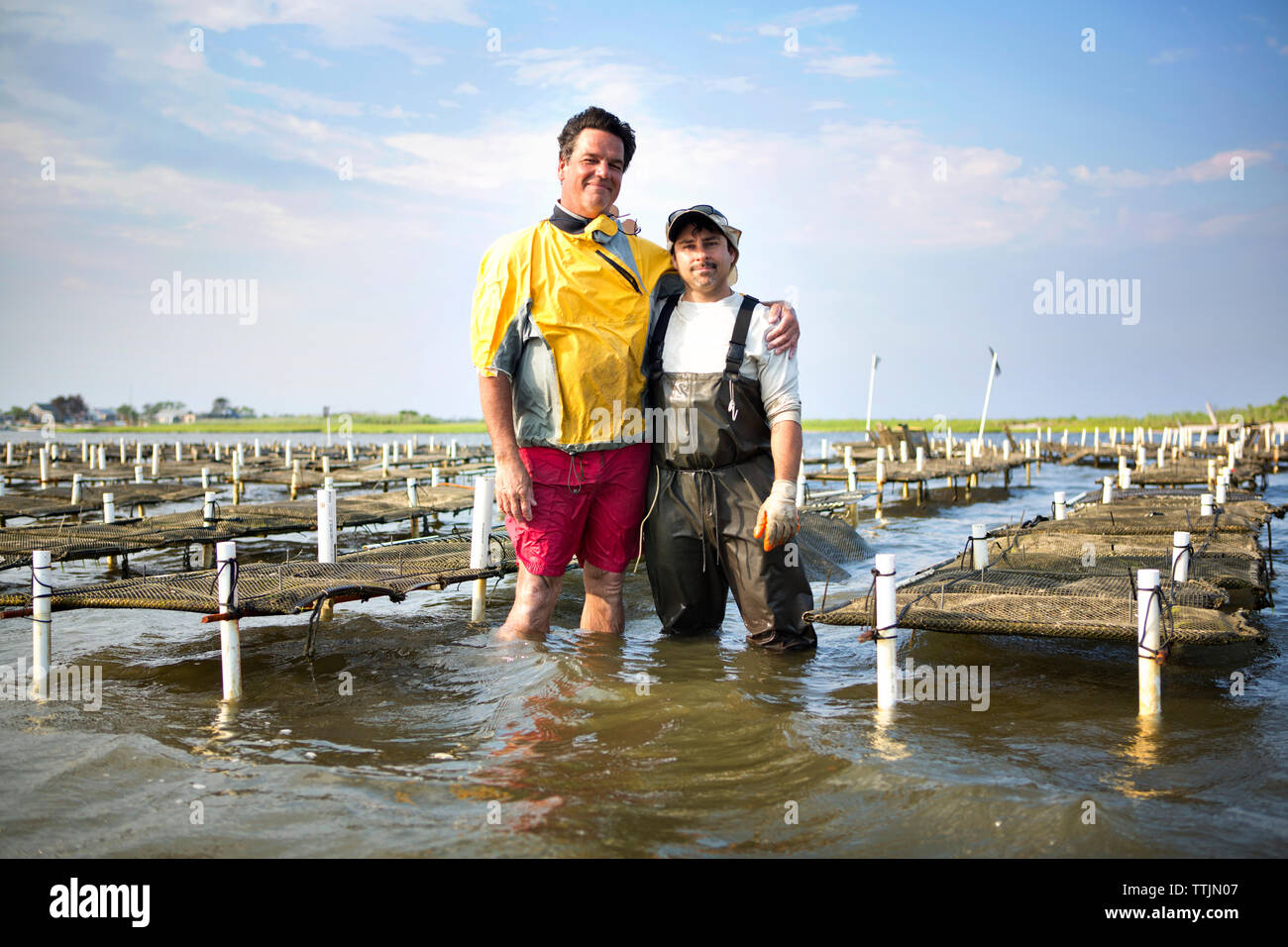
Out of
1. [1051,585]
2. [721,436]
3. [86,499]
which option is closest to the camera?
[721,436]

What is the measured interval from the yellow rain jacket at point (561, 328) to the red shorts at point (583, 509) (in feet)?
0.37

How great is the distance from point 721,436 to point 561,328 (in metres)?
1.16

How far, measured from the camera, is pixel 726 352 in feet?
17.4

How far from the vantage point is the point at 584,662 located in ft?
18.4

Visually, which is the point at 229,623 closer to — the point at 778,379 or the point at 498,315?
the point at 498,315

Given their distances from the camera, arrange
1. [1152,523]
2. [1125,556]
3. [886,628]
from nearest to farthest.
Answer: [886,628] < [1125,556] < [1152,523]

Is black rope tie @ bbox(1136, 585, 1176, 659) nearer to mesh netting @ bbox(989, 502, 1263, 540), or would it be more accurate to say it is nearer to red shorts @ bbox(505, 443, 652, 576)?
red shorts @ bbox(505, 443, 652, 576)

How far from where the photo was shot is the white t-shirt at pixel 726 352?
5.29 meters

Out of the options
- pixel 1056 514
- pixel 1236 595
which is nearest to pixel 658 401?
pixel 1236 595

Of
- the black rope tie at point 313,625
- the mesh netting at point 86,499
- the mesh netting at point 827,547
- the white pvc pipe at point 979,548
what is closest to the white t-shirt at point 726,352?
the black rope tie at point 313,625

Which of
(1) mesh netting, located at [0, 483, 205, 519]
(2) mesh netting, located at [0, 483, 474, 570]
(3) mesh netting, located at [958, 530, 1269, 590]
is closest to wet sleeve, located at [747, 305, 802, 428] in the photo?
(3) mesh netting, located at [958, 530, 1269, 590]

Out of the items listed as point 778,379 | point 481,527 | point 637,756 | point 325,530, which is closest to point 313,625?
point 481,527

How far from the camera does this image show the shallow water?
3.40 m
